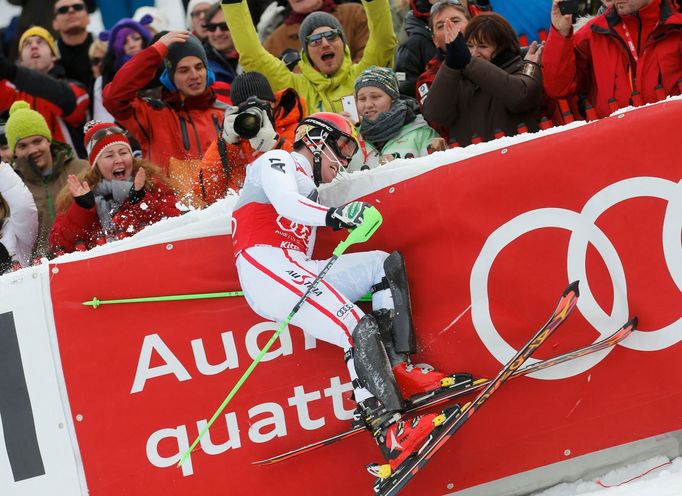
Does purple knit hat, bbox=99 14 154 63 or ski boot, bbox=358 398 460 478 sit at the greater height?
purple knit hat, bbox=99 14 154 63

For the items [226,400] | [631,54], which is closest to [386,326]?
[226,400]

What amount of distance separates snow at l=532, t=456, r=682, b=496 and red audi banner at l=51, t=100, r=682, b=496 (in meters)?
0.15

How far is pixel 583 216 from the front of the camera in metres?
6.03

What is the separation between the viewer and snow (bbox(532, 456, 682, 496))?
18.4ft

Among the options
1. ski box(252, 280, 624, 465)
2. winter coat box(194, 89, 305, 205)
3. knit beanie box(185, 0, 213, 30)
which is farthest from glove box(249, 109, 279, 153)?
knit beanie box(185, 0, 213, 30)

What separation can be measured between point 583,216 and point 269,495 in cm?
234

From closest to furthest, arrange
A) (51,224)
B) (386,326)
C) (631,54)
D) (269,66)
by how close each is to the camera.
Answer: (386,326), (631,54), (51,224), (269,66)

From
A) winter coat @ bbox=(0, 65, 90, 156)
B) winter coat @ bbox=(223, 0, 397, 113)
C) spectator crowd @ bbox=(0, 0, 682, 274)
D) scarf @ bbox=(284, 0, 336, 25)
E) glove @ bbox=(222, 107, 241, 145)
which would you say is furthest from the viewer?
scarf @ bbox=(284, 0, 336, 25)

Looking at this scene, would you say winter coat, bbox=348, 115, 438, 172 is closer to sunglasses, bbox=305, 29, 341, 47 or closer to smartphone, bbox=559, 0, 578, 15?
sunglasses, bbox=305, 29, 341, 47

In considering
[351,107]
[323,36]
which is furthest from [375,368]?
[323,36]

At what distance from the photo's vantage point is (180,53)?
8430mm

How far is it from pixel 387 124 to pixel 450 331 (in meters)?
2.00

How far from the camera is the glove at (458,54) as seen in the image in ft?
23.7

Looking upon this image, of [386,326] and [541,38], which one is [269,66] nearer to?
[541,38]
